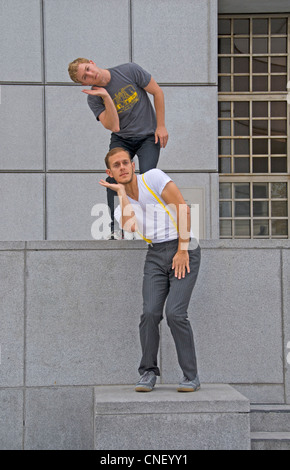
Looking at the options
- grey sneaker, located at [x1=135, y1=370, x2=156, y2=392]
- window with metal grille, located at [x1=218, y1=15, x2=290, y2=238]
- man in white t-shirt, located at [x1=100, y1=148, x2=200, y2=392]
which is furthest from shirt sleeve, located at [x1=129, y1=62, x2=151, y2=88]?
window with metal grille, located at [x1=218, y1=15, x2=290, y2=238]

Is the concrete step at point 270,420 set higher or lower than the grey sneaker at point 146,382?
lower

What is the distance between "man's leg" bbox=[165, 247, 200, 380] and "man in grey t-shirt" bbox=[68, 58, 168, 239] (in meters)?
1.31

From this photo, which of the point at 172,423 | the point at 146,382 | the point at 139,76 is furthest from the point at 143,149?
the point at 172,423

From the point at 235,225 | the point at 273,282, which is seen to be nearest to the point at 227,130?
the point at 235,225

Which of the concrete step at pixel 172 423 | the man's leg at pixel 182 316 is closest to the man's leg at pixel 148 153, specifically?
the man's leg at pixel 182 316

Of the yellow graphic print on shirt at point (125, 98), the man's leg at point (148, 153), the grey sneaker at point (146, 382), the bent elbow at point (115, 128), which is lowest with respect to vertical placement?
the grey sneaker at point (146, 382)

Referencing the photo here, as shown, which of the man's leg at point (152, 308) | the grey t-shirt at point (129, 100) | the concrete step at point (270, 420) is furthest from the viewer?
the grey t-shirt at point (129, 100)

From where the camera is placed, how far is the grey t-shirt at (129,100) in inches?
228

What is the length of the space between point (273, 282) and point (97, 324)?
1.56 meters

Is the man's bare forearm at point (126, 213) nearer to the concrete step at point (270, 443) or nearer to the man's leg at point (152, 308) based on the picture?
the man's leg at point (152, 308)

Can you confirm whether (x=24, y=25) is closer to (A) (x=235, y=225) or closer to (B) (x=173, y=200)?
(A) (x=235, y=225)

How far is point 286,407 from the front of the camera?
5703 mm

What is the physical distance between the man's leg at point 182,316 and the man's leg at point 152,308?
9 centimetres

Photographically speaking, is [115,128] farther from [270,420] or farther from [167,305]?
[270,420]
